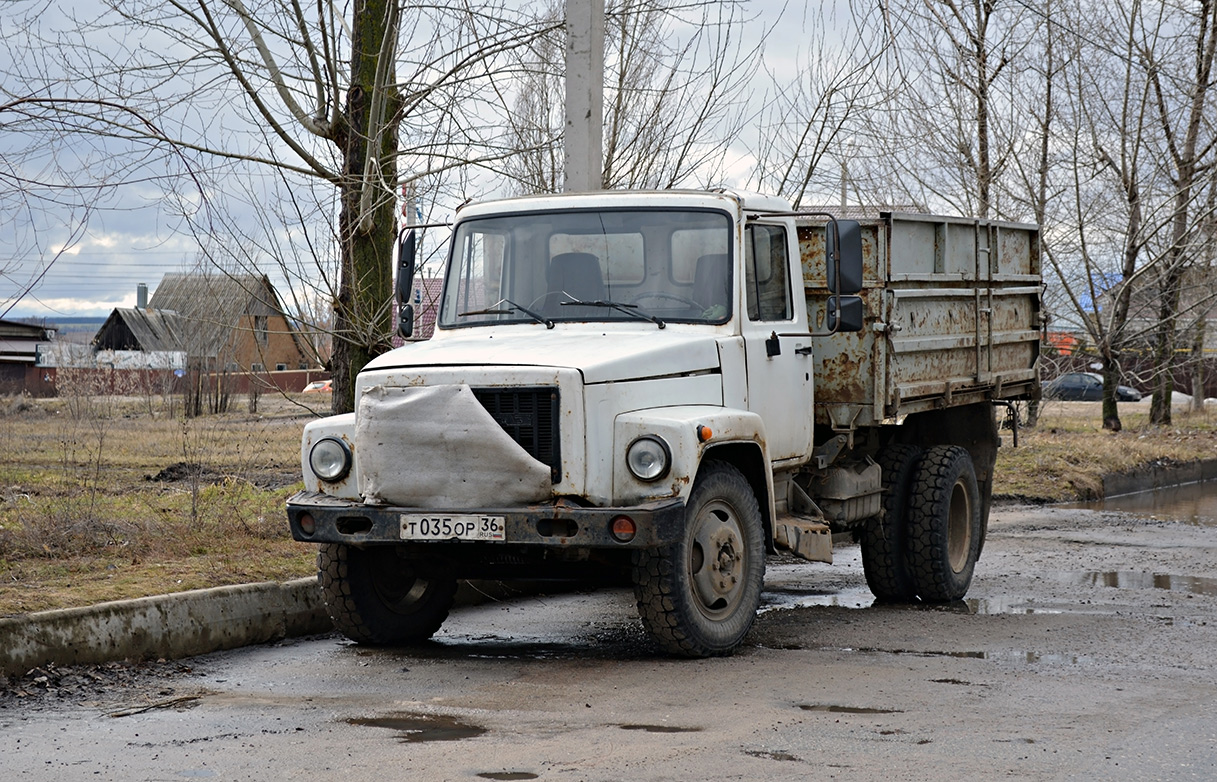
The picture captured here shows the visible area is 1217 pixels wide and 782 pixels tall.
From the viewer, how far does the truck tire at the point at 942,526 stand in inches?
379

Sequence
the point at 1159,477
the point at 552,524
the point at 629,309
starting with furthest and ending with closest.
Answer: the point at 1159,477 → the point at 629,309 → the point at 552,524

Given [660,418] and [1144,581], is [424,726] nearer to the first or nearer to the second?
[660,418]

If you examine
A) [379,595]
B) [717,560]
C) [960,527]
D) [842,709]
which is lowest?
[842,709]

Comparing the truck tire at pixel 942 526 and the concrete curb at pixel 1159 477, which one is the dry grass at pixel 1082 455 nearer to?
the concrete curb at pixel 1159 477

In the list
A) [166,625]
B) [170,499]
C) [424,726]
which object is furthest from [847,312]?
[170,499]

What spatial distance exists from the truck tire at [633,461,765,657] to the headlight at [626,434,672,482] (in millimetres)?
354

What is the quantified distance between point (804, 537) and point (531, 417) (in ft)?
7.30

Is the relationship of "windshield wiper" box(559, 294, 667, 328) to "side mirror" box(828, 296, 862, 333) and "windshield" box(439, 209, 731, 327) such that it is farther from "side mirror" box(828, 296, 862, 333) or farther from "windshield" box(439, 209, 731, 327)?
"side mirror" box(828, 296, 862, 333)

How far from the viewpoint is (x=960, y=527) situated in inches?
407

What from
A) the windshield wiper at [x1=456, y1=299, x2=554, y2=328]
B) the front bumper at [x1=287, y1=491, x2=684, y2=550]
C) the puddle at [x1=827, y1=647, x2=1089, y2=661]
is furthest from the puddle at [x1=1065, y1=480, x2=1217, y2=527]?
the front bumper at [x1=287, y1=491, x2=684, y2=550]

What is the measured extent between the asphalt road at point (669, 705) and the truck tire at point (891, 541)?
493 millimetres

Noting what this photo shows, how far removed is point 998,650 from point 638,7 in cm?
717

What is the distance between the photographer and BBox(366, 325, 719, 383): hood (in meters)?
6.86

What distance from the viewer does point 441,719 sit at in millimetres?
5707
